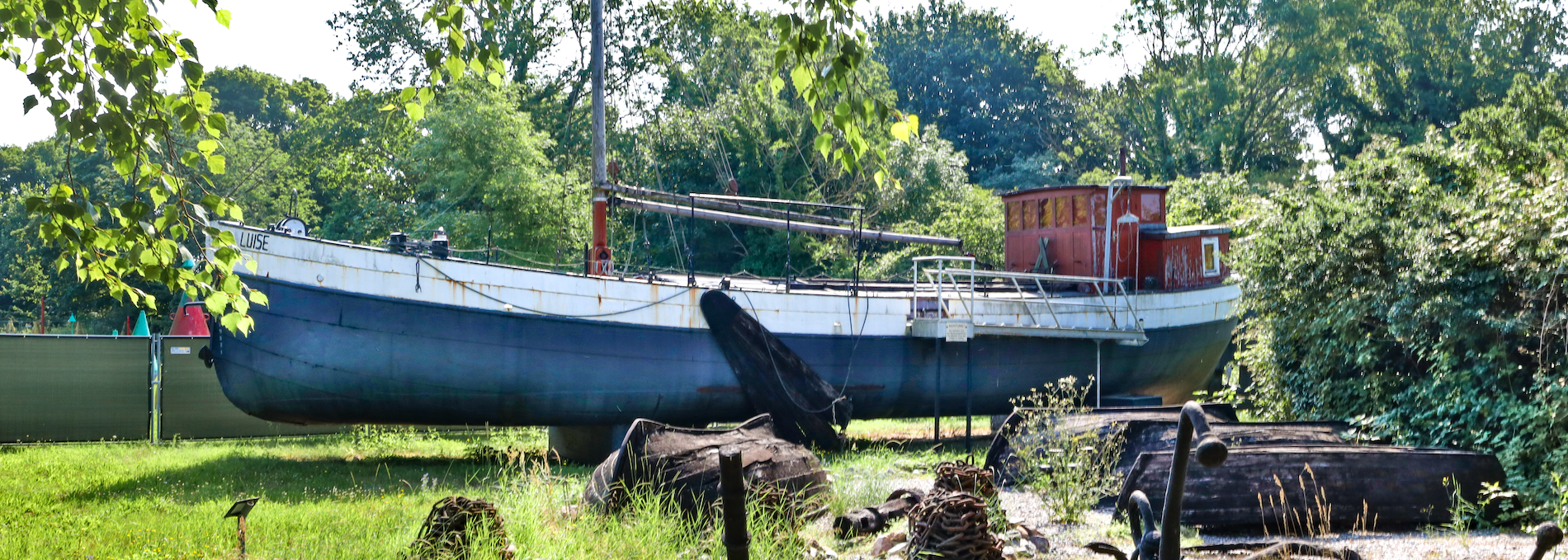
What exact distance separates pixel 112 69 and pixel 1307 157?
39312 millimetres

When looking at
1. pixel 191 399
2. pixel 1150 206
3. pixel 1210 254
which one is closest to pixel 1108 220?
pixel 1150 206

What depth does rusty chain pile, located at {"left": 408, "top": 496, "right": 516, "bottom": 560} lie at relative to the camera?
17.0 ft

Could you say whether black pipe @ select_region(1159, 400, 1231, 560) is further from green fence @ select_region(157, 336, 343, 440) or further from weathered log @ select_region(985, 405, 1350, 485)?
green fence @ select_region(157, 336, 343, 440)

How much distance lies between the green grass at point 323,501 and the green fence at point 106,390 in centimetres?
65

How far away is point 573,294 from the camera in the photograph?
12.5 metres

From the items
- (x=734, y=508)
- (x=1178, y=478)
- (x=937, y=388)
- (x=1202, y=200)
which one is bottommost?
(x=937, y=388)

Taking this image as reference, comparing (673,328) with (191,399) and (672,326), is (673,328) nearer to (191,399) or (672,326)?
(672,326)

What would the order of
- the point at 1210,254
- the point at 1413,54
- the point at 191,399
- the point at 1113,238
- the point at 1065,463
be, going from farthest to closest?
the point at 1413,54 → the point at 1210,254 → the point at 1113,238 → the point at 191,399 → the point at 1065,463

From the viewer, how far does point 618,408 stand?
12.8m

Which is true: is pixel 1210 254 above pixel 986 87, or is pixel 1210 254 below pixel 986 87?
below

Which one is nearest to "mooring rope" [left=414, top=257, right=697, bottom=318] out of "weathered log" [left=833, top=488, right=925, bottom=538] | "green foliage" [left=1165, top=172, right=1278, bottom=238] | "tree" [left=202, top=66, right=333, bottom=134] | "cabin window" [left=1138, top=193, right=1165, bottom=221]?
"weathered log" [left=833, top=488, right=925, bottom=538]

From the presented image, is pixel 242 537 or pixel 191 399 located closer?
pixel 242 537

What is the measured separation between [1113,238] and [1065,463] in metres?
9.07

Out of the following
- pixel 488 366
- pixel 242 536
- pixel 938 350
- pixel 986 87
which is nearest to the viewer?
pixel 242 536
